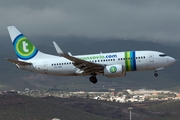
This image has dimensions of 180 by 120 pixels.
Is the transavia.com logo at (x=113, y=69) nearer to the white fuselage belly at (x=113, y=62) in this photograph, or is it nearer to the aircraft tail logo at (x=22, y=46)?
the white fuselage belly at (x=113, y=62)

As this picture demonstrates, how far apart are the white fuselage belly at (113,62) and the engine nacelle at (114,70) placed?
2.55 ft

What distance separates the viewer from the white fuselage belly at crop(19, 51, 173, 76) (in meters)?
78.4

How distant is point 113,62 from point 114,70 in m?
1.81

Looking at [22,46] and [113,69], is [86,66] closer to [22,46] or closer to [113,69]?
[113,69]

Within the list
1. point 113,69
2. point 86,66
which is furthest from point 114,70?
point 86,66

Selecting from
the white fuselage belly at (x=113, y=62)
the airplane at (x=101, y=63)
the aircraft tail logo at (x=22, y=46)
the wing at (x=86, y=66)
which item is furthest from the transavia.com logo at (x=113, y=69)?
the aircraft tail logo at (x=22, y=46)

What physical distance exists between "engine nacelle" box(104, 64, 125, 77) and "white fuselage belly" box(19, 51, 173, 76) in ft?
2.55

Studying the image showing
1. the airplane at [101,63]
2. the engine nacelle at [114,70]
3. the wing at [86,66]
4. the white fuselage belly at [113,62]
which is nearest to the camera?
the wing at [86,66]

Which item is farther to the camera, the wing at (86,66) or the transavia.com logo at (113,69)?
the transavia.com logo at (113,69)

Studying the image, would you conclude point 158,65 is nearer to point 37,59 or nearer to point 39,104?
point 37,59

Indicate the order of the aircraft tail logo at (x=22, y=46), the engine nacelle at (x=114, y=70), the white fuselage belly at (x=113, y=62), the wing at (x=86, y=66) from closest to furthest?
the wing at (x=86, y=66), the engine nacelle at (x=114, y=70), the white fuselage belly at (x=113, y=62), the aircraft tail logo at (x=22, y=46)

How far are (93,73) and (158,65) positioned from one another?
10.6 m

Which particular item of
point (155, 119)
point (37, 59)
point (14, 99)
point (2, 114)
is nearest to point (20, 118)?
point (2, 114)

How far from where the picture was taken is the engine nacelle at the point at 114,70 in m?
77.5
